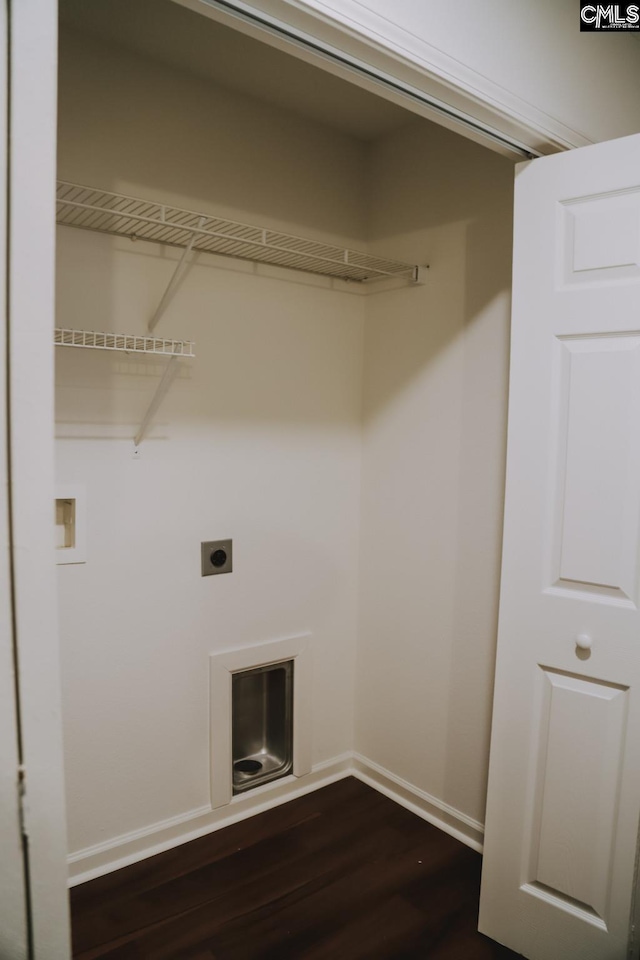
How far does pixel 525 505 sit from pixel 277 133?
5.10 feet

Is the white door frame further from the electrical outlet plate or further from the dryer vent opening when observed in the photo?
the dryer vent opening

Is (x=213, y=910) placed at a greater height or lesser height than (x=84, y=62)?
lesser

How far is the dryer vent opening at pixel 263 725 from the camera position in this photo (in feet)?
7.93

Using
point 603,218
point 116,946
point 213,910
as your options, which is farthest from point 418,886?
point 603,218

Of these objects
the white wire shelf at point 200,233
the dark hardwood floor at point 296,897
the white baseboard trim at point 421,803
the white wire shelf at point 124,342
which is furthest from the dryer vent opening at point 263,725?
the white wire shelf at point 200,233

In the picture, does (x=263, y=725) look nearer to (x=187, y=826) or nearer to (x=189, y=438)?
(x=187, y=826)

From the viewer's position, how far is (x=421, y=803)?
7.93 feet

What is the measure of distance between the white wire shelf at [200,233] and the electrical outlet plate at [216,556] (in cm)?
95

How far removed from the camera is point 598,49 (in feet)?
5.49

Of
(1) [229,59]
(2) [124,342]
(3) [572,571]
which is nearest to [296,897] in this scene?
(3) [572,571]

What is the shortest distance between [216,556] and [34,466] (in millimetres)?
1452

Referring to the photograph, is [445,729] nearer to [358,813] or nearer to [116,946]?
[358,813]

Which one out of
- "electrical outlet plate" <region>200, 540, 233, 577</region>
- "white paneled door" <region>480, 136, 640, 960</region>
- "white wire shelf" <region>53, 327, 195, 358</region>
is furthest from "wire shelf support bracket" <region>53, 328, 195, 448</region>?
"white paneled door" <region>480, 136, 640, 960</region>

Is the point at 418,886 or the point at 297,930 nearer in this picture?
the point at 297,930
